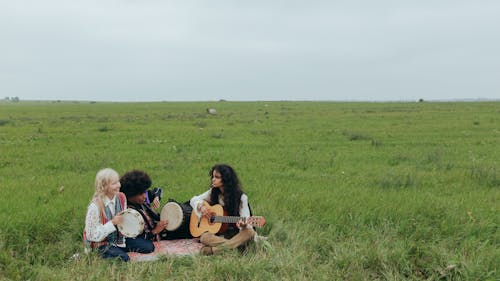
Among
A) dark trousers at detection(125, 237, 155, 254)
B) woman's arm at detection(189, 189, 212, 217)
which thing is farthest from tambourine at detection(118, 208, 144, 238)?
woman's arm at detection(189, 189, 212, 217)

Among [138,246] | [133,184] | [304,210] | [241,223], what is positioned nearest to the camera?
[241,223]

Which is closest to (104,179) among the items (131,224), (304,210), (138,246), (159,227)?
(131,224)

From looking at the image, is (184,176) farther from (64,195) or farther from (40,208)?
(40,208)

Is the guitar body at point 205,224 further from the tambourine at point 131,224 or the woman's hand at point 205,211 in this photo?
the tambourine at point 131,224

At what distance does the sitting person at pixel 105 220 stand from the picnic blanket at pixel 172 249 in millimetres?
201

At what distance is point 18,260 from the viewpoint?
477 cm

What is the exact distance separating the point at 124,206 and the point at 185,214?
82 cm

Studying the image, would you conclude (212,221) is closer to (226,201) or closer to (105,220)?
(226,201)

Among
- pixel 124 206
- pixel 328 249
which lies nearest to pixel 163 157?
pixel 124 206

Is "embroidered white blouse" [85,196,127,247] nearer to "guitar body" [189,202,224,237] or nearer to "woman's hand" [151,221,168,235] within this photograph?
"woman's hand" [151,221,168,235]

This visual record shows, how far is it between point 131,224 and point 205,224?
3.26ft

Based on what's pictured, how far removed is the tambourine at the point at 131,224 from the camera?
4867mm

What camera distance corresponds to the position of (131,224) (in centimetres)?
489

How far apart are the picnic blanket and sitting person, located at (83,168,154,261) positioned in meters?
0.20
